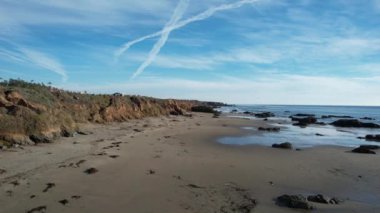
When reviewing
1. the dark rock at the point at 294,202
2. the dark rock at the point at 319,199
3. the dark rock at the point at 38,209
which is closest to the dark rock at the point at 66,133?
the dark rock at the point at 38,209

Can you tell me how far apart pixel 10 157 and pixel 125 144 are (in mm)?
5797

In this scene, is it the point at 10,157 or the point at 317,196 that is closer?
the point at 317,196

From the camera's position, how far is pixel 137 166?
12.1 m

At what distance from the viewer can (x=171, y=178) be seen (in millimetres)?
10578

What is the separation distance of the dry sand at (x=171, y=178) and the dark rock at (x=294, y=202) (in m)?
0.23

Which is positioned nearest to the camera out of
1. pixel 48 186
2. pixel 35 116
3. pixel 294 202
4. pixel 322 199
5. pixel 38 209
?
pixel 38 209

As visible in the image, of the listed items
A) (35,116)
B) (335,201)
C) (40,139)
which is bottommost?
(335,201)

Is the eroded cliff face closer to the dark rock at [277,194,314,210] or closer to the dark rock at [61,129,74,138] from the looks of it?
the dark rock at [61,129,74,138]

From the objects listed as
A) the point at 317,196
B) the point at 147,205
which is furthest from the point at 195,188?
the point at 317,196

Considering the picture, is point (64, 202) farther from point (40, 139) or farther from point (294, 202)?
point (40, 139)

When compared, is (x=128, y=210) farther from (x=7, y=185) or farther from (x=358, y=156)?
(x=358, y=156)

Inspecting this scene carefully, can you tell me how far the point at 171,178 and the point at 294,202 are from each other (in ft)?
11.9

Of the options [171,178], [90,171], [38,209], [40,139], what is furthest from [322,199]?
[40,139]

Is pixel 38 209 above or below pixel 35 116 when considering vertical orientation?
below
